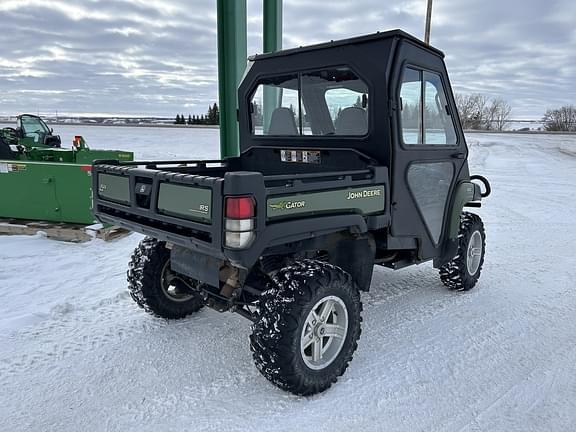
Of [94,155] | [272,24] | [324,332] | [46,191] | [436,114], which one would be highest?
[272,24]

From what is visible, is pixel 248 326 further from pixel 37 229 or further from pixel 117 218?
pixel 37 229

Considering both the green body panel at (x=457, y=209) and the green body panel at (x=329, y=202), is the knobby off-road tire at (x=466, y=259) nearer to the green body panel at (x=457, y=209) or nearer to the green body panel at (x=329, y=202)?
the green body panel at (x=457, y=209)

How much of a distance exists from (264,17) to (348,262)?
702cm

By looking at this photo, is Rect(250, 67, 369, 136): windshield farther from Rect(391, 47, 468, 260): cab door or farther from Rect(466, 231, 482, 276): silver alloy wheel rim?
Rect(466, 231, 482, 276): silver alloy wheel rim

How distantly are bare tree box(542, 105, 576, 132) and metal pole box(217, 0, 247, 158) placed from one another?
61286mm

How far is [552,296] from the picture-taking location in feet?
15.2

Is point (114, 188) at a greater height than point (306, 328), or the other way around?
point (114, 188)

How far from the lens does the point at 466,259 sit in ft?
15.4

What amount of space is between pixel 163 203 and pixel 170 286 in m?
1.23

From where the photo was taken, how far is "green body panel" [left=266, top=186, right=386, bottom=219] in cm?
282

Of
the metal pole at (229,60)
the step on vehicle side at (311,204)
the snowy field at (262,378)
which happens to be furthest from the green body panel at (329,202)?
the metal pole at (229,60)

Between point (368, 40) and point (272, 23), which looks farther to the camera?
point (272, 23)

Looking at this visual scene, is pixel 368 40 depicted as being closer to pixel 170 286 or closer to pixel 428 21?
pixel 170 286

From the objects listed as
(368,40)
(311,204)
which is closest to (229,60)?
(368,40)
